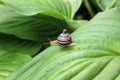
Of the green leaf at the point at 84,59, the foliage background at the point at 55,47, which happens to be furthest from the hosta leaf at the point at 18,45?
the green leaf at the point at 84,59

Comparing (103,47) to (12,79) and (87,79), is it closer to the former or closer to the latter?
(87,79)

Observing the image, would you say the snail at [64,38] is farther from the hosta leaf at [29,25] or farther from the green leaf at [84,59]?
the hosta leaf at [29,25]

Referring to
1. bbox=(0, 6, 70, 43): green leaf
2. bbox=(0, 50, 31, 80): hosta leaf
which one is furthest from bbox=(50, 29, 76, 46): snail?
bbox=(0, 6, 70, 43): green leaf

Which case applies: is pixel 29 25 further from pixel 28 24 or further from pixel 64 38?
pixel 64 38

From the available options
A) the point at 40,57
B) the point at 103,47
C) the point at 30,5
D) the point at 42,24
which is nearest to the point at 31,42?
the point at 42,24

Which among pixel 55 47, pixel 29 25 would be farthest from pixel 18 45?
pixel 55 47

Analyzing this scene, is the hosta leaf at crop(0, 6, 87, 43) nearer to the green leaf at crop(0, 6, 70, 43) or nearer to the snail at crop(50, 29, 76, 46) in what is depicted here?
the green leaf at crop(0, 6, 70, 43)
